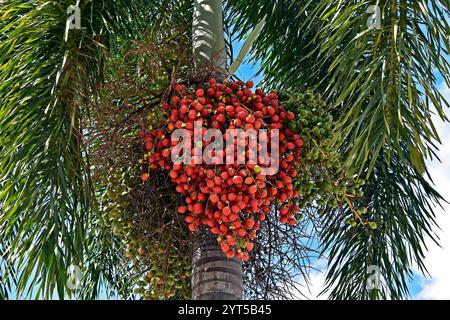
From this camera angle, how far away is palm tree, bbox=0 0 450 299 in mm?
3154

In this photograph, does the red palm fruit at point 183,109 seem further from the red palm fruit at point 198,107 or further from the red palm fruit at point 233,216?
the red palm fruit at point 233,216

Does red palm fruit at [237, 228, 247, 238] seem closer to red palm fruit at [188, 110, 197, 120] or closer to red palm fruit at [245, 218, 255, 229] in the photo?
red palm fruit at [245, 218, 255, 229]

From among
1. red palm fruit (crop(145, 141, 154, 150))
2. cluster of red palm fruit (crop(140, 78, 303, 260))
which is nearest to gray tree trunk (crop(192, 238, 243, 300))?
cluster of red palm fruit (crop(140, 78, 303, 260))

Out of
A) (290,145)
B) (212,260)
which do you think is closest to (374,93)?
(290,145)

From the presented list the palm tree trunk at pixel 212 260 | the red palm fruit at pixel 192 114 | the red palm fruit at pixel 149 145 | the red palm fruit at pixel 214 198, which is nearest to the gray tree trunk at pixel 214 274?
the palm tree trunk at pixel 212 260

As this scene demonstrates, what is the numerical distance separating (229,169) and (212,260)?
53cm

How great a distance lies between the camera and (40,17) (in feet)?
12.6

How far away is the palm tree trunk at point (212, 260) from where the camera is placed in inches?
134

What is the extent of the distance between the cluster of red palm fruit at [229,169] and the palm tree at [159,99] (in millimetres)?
235

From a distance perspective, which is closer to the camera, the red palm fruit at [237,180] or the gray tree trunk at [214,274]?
the red palm fruit at [237,180]

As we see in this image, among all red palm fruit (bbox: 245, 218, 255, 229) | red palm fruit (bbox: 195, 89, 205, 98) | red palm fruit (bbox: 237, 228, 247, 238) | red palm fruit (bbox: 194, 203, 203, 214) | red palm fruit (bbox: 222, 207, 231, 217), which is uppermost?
red palm fruit (bbox: 195, 89, 205, 98)

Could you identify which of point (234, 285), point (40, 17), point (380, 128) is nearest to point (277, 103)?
point (380, 128)

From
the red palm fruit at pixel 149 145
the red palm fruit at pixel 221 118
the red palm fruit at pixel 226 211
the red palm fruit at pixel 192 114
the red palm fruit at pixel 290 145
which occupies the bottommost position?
the red palm fruit at pixel 226 211
